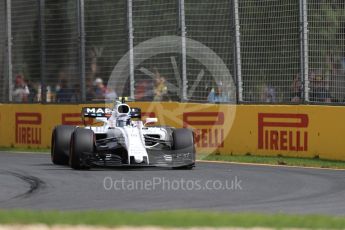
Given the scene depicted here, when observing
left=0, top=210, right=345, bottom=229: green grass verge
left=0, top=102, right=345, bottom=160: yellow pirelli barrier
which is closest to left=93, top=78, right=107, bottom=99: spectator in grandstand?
left=0, top=102, right=345, bottom=160: yellow pirelli barrier

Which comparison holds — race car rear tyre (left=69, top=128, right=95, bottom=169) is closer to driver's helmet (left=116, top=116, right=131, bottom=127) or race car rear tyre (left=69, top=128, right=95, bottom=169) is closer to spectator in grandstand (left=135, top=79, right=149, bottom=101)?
driver's helmet (left=116, top=116, right=131, bottom=127)

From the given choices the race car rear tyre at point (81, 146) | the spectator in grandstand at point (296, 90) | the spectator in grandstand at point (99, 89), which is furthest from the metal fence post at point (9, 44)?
the race car rear tyre at point (81, 146)

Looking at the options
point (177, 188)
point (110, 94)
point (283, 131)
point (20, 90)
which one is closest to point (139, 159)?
point (177, 188)

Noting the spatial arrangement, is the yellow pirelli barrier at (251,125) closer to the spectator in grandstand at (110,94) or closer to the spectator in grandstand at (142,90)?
the spectator in grandstand at (142,90)

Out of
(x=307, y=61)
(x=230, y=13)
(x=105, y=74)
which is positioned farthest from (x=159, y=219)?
(x=105, y=74)

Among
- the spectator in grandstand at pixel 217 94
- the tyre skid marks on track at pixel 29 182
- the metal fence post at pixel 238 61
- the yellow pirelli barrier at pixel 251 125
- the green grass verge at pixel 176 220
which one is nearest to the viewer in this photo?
the green grass verge at pixel 176 220

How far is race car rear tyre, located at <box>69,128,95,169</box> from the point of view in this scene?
608 inches

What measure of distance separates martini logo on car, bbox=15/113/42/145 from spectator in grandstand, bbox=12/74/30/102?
19.5 inches

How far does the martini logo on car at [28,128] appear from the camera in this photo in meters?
22.9

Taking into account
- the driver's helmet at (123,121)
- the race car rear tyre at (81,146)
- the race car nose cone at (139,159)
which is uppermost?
the driver's helmet at (123,121)

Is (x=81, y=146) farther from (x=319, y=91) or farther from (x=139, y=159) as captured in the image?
(x=319, y=91)

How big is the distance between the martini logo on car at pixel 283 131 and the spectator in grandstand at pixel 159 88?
259cm

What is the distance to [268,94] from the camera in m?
19.3

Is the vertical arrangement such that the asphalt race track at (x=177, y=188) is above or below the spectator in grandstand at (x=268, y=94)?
below
